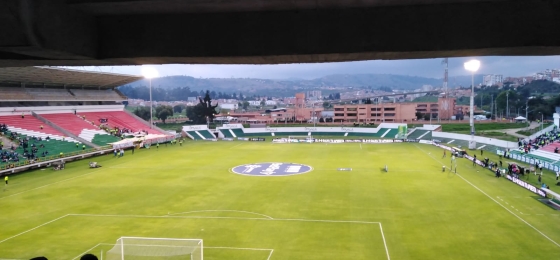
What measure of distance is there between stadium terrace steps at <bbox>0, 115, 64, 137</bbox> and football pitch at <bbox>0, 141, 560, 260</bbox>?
14.4 metres

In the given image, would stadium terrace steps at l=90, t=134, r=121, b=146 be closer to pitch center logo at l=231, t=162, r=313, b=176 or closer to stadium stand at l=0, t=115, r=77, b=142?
stadium stand at l=0, t=115, r=77, b=142

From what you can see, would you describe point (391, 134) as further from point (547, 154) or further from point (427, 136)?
point (547, 154)

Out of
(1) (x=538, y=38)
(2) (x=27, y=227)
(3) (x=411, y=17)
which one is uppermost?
(3) (x=411, y=17)

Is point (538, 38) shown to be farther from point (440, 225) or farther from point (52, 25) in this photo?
point (440, 225)

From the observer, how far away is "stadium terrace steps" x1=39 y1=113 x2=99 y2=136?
56438 mm

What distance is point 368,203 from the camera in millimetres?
25844

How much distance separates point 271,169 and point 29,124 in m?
35.1

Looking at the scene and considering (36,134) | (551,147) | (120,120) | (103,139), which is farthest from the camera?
(120,120)

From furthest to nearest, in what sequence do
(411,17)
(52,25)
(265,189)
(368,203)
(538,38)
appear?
1. (265,189)
2. (368,203)
3. (411,17)
4. (538,38)
5. (52,25)

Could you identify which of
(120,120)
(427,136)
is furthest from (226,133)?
(427,136)

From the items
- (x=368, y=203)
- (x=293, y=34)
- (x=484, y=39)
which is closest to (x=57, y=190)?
(x=368, y=203)

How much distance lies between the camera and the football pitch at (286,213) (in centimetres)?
1784

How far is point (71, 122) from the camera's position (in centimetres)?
5938

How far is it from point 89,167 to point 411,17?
42653 millimetres
